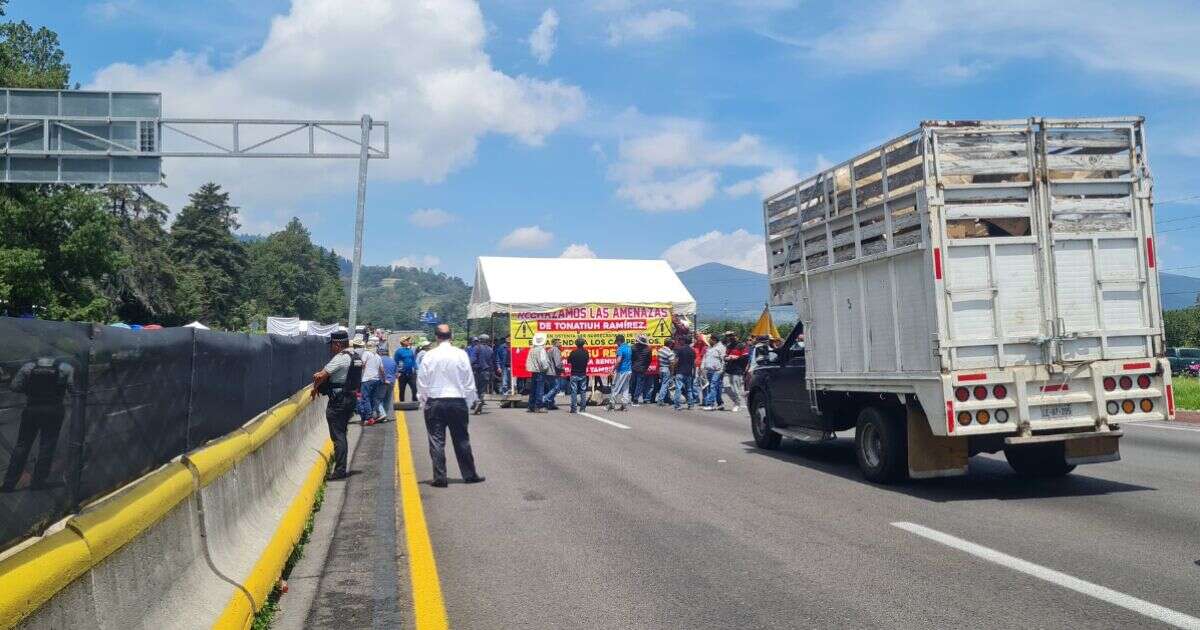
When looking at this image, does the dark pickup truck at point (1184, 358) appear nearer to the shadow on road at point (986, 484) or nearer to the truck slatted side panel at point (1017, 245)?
the shadow on road at point (986, 484)

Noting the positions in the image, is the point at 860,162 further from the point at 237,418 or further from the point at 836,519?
the point at 237,418

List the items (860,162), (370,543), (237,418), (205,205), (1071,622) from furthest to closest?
(205,205), (860,162), (237,418), (370,543), (1071,622)

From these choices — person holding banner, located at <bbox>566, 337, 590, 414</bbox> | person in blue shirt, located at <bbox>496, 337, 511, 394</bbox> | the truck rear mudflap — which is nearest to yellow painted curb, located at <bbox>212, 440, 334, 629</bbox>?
the truck rear mudflap

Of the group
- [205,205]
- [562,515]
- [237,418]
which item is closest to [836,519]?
[562,515]

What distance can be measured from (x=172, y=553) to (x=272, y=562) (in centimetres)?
153

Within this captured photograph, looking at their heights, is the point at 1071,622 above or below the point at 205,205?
below

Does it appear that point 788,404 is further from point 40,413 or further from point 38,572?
point 38,572

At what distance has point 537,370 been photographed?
21.7m

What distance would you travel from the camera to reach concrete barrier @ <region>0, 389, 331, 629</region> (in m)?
3.19

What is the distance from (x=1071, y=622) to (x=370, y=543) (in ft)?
16.4

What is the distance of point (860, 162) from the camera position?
1057 centimetres

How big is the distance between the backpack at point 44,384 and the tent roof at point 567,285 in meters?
22.0

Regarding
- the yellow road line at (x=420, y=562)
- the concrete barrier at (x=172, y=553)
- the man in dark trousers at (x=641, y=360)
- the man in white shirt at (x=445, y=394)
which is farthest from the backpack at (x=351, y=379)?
the man in dark trousers at (x=641, y=360)

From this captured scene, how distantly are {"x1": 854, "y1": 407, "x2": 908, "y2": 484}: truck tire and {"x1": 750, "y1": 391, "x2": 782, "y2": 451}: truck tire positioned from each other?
2.86 meters
